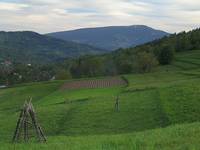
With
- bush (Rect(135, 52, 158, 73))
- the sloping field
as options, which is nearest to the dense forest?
bush (Rect(135, 52, 158, 73))

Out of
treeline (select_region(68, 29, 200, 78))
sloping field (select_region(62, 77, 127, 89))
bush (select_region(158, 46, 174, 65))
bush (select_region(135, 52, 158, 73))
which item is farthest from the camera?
treeline (select_region(68, 29, 200, 78))

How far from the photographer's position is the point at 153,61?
136m

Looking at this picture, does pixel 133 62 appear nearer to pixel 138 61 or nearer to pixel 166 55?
pixel 138 61

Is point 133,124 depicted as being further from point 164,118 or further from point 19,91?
point 19,91

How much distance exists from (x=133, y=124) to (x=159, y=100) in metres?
10.2

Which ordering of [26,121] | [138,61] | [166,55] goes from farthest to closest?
1. [138,61]
2. [166,55]
3. [26,121]

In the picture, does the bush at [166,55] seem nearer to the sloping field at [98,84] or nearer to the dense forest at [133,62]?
the dense forest at [133,62]

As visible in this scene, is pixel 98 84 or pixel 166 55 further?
pixel 166 55

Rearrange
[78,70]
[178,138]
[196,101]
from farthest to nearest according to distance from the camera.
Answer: [78,70] → [196,101] → [178,138]

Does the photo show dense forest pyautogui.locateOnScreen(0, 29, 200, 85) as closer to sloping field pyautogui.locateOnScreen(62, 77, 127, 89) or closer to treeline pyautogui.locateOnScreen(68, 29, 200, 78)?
treeline pyautogui.locateOnScreen(68, 29, 200, 78)

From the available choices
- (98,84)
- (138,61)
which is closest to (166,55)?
(138,61)

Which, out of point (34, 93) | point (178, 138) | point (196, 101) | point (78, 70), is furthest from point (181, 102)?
point (78, 70)

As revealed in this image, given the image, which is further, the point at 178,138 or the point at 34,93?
the point at 34,93

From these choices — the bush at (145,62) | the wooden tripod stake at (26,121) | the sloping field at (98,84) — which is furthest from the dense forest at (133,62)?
the wooden tripod stake at (26,121)
